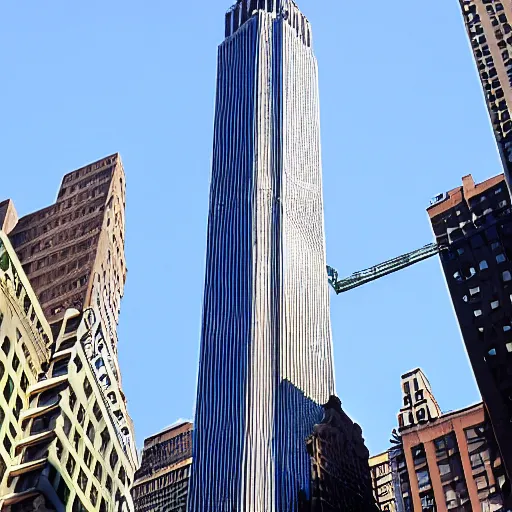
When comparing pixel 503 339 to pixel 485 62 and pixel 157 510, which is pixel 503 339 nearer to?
pixel 485 62

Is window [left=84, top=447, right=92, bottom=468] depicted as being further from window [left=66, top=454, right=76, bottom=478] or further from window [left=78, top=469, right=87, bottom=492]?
window [left=66, top=454, right=76, bottom=478]

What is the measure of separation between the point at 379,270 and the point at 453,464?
273ft

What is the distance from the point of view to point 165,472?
13762 centimetres

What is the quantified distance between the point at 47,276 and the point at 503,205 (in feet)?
177

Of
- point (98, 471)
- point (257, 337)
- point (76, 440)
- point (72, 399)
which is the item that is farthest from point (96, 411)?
point (257, 337)

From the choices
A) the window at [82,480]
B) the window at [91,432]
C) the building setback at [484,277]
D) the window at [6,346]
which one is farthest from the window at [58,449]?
the building setback at [484,277]

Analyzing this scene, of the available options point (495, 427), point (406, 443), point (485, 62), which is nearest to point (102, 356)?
point (406, 443)

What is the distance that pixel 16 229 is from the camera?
12312 cm


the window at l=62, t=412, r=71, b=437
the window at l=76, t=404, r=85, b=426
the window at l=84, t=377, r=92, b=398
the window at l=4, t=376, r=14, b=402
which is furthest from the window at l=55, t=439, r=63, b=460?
the window at l=84, t=377, r=92, b=398

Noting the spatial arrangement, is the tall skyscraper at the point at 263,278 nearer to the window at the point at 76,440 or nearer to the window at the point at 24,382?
the window at the point at 76,440

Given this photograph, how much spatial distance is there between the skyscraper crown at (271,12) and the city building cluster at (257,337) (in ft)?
1.42

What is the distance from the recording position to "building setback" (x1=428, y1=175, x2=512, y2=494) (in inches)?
3206

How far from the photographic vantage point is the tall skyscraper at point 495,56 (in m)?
89.9

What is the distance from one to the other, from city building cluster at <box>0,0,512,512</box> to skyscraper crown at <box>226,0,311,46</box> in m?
0.43
